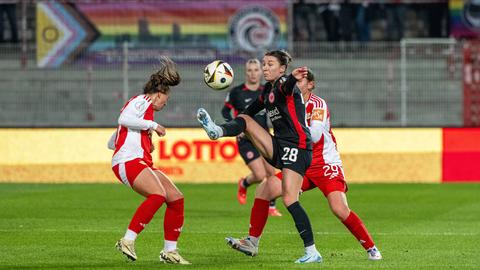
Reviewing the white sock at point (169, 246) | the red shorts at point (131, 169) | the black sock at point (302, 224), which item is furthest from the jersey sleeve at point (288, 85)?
the white sock at point (169, 246)

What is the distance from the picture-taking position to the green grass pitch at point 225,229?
1197 centimetres

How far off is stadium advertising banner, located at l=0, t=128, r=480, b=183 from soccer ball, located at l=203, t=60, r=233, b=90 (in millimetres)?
12382

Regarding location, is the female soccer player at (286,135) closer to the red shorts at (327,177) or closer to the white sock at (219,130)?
the white sock at (219,130)

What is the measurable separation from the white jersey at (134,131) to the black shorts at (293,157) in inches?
51.8

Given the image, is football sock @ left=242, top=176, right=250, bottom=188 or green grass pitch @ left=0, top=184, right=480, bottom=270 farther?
football sock @ left=242, top=176, right=250, bottom=188

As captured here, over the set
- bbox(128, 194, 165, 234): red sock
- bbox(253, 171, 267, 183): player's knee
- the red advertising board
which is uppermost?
bbox(128, 194, 165, 234): red sock

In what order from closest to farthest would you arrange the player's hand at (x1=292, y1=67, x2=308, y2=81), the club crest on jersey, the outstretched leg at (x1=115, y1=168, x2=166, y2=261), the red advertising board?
the player's hand at (x1=292, y1=67, x2=308, y2=81) < the outstretched leg at (x1=115, y1=168, x2=166, y2=261) < the club crest on jersey < the red advertising board

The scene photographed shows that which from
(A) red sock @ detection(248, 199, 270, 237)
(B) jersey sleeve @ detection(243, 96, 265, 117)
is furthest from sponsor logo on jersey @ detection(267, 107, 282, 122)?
(A) red sock @ detection(248, 199, 270, 237)

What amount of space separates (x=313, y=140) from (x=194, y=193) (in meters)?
10.4

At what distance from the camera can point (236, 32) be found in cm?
3334

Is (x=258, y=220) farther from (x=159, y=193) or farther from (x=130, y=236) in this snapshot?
(x=130, y=236)

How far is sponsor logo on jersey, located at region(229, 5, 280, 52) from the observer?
3334 cm

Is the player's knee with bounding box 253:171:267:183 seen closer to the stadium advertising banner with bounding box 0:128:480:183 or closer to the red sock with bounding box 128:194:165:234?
the stadium advertising banner with bounding box 0:128:480:183

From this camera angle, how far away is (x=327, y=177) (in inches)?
483
